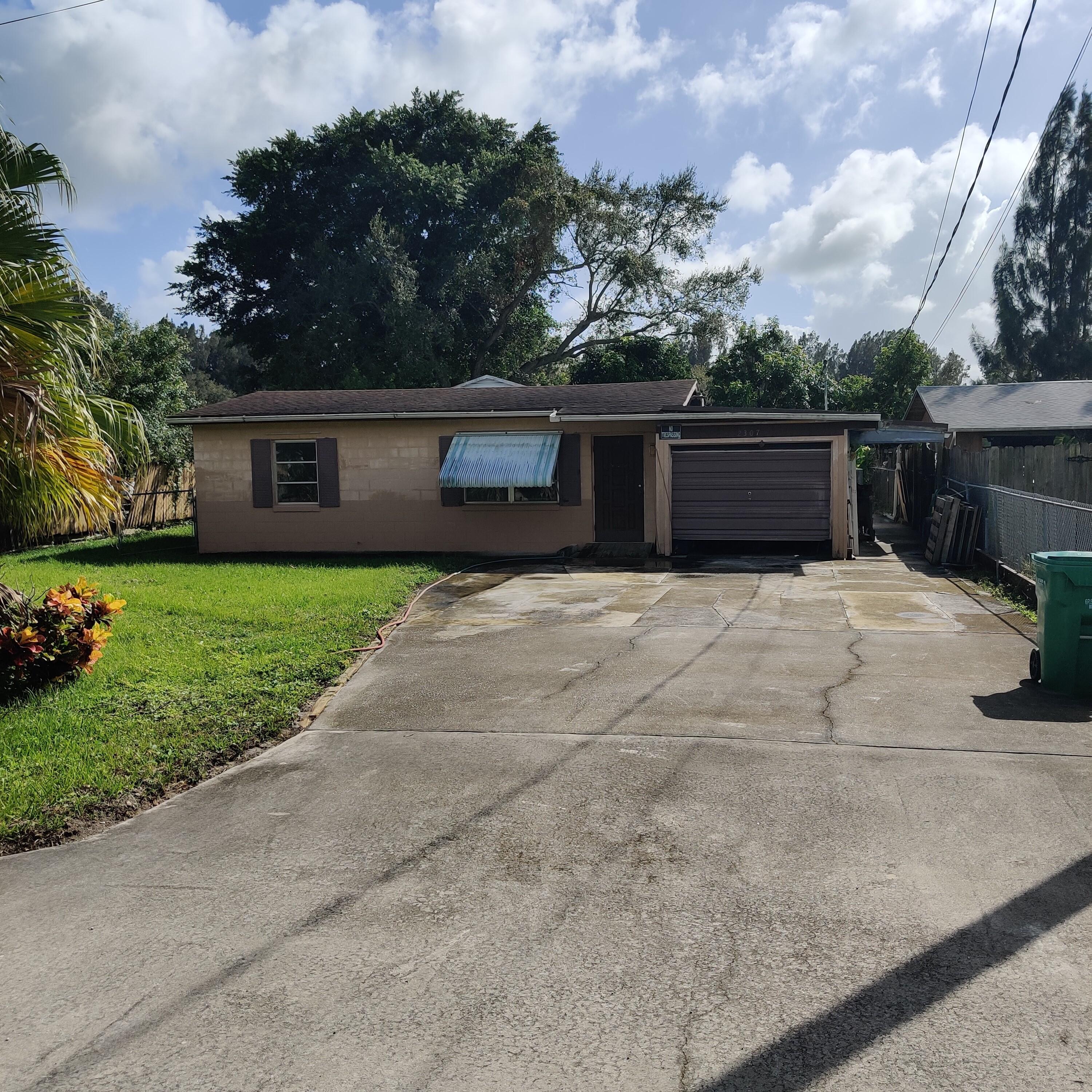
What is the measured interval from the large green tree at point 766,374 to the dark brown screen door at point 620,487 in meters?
17.4

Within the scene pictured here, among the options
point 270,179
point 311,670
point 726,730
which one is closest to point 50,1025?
point 726,730

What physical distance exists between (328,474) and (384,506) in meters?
1.22

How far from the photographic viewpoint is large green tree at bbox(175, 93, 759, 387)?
3519cm

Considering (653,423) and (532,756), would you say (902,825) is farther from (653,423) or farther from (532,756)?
(653,423)

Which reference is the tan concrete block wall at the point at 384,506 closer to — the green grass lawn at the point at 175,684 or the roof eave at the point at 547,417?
the roof eave at the point at 547,417

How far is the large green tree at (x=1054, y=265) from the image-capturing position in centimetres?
5356

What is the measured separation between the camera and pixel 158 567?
16016 mm

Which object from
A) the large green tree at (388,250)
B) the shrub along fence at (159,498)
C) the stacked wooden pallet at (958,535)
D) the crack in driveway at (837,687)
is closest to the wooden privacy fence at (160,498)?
the shrub along fence at (159,498)

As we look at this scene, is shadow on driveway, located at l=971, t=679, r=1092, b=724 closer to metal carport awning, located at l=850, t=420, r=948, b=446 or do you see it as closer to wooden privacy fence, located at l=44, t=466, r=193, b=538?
metal carport awning, located at l=850, t=420, r=948, b=446

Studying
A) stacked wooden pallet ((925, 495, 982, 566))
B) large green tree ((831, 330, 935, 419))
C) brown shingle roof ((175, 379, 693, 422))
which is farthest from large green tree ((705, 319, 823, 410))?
stacked wooden pallet ((925, 495, 982, 566))

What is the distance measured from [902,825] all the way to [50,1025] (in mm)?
3756

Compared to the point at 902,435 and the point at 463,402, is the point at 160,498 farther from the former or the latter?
the point at 902,435

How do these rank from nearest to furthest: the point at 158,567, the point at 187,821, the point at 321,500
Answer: the point at 187,821 → the point at 158,567 → the point at 321,500

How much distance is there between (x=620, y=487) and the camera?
693 inches
